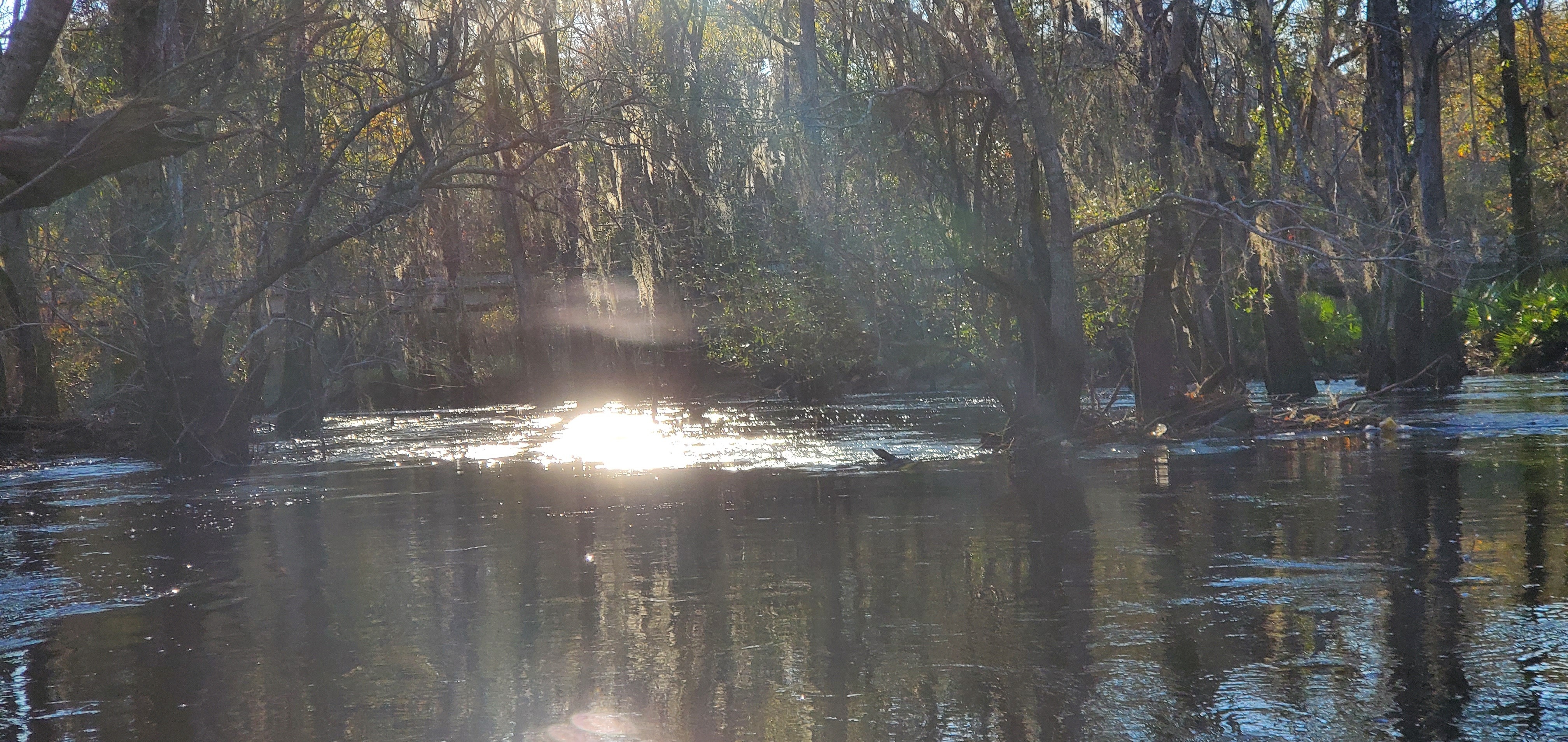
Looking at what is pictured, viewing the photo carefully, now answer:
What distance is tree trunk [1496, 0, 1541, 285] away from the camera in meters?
33.2

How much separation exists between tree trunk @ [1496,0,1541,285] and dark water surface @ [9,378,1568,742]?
68.1 ft

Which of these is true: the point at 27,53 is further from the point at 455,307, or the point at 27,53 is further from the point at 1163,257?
the point at 455,307

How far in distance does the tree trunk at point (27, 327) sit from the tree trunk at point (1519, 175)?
29628mm

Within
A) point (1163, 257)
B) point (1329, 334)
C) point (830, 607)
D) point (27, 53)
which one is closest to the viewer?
point (830, 607)

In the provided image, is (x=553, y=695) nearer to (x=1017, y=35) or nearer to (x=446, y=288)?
(x=1017, y=35)

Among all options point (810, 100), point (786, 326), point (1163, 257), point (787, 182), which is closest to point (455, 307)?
point (786, 326)

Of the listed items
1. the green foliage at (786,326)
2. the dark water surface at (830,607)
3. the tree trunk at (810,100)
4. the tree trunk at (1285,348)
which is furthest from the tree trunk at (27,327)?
the tree trunk at (1285,348)

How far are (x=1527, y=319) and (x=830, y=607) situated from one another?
29.7 m

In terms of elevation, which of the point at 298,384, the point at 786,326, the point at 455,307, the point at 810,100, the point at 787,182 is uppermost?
the point at 810,100

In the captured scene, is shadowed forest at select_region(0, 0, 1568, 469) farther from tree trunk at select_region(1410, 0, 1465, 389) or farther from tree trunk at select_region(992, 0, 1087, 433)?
tree trunk at select_region(1410, 0, 1465, 389)

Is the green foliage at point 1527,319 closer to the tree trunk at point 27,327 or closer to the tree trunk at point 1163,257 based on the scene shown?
the tree trunk at point 1163,257

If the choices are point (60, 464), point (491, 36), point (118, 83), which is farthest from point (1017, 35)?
point (60, 464)

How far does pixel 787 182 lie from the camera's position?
21.9 meters

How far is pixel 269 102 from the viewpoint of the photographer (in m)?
20.0
